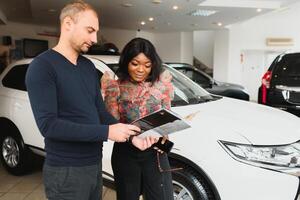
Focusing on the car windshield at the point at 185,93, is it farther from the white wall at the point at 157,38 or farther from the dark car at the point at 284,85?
the white wall at the point at 157,38

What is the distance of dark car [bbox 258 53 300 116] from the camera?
16.0ft

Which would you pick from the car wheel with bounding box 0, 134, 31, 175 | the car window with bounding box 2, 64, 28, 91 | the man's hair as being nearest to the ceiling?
the car window with bounding box 2, 64, 28, 91

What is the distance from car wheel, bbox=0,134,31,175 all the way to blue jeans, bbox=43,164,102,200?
2398mm

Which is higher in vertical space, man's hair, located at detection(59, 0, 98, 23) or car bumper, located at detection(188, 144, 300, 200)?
man's hair, located at detection(59, 0, 98, 23)

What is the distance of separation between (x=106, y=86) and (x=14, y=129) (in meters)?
2.34

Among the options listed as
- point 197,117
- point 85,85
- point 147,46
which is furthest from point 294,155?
point 85,85

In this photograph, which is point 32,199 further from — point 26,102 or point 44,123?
point 44,123

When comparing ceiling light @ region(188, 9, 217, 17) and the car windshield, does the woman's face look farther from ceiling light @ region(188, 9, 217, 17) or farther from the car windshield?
ceiling light @ region(188, 9, 217, 17)

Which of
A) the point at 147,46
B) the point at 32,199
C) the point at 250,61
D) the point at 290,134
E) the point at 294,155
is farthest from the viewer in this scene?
the point at 250,61

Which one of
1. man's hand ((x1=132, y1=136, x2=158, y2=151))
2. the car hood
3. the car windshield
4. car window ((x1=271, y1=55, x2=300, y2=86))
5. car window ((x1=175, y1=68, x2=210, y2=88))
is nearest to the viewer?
man's hand ((x1=132, y1=136, x2=158, y2=151))

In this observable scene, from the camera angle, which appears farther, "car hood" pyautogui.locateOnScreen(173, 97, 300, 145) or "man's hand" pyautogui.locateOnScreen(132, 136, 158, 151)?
"car hood" pyautogui.locateOnScreen(173, 97, 300, 145)

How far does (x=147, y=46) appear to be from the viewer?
1874 millimetres

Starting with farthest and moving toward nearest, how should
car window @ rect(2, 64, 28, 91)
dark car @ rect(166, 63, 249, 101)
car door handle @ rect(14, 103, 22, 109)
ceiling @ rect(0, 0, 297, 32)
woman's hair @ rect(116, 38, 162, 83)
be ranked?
ceiling @ rect(0, 0, 297, 32), dark car @ rect(166, 63, 249, 101), car window @ rect(2, 64, 28, 91), car door handle @ rect(14, 103, 22, 109), woman's hair @ rect(116, 38, 162, 83)

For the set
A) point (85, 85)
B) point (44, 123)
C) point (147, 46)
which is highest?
point (147, 46)
